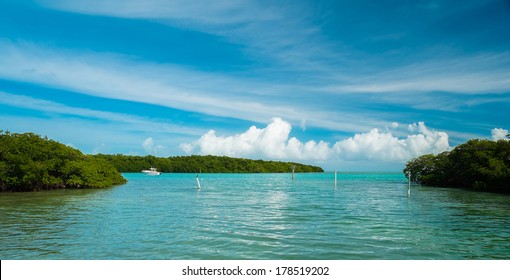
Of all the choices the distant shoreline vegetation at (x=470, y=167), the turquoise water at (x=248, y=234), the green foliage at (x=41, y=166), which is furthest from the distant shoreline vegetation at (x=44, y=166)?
the distant shoreline vegetation at (x=470, y=167)

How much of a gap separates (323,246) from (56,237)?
37.9 ft

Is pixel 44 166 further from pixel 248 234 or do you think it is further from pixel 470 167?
pixel 470 167

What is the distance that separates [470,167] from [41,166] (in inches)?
2309

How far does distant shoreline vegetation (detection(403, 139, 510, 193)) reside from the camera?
50.3 m

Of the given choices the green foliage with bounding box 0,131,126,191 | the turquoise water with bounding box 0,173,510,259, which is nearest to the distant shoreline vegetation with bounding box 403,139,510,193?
the turquoise water with bounding box 0,173,510,259

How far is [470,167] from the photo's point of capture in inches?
2270

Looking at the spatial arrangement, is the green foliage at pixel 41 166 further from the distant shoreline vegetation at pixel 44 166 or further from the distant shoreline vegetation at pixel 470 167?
the distant shoreline vegetation at pixel 470 167

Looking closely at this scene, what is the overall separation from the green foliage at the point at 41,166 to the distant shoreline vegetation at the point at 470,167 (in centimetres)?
5320

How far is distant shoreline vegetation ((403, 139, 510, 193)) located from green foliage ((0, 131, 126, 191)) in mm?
53202

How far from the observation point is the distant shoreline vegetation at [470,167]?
165 ft
